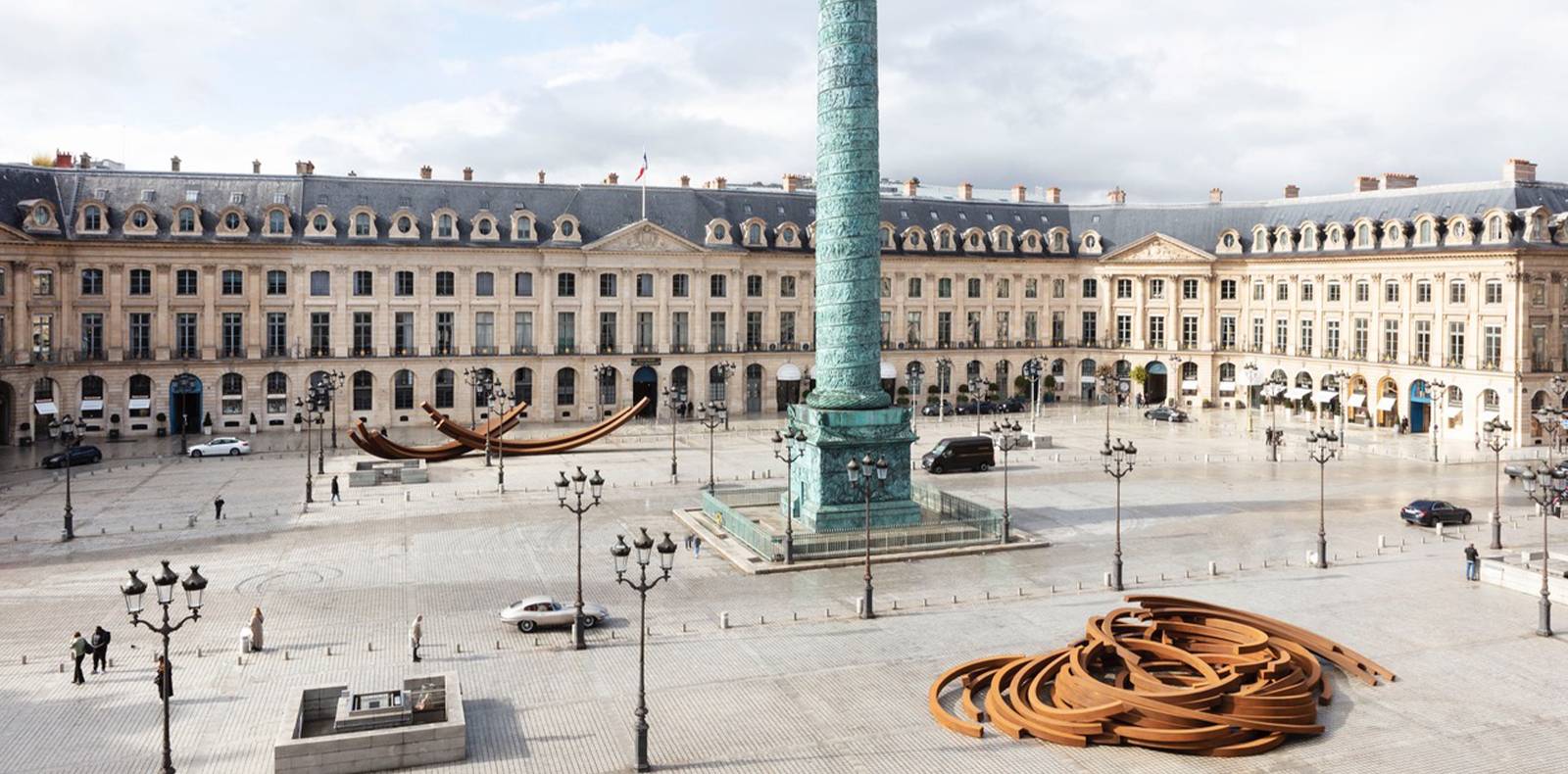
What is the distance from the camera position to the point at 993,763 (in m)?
21.4

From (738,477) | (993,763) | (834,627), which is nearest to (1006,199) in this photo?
(738,477)

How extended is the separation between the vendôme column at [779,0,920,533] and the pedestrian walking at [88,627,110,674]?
2037cm

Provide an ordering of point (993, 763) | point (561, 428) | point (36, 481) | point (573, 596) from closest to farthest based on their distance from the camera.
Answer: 1. point (993, 763)
2. point (573, 596)
3. point (36, 481)
4. point (561, 428)

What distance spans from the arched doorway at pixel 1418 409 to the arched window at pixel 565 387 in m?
48.4

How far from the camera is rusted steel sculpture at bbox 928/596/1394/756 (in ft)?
72.9

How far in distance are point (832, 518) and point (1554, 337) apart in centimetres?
4634

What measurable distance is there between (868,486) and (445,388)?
47.0m

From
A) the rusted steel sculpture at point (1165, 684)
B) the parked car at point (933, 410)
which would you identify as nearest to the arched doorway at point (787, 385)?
the parked car at point (933, 410)

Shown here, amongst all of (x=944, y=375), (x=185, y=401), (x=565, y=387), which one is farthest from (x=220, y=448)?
(x=944, y=375)

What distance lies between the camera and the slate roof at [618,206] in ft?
222

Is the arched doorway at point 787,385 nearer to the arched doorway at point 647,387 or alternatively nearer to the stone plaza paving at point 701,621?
the arched doorway at point 647,387

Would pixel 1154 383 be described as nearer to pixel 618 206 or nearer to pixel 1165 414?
pixel 1165 414

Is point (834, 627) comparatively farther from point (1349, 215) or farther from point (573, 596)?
point (1349, 215)

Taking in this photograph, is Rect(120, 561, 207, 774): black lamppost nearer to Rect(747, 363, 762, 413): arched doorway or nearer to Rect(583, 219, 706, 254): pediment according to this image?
Rect(583, 219, 706, 254): pediment
